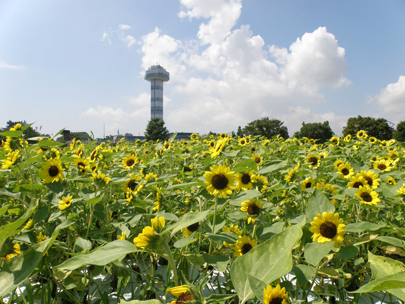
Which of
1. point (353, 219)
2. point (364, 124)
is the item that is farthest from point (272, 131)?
point (353, 219)

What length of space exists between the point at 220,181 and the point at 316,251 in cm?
45

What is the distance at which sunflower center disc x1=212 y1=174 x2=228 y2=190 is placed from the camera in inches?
40.1

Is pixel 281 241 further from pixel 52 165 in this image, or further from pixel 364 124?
pixel 364 124

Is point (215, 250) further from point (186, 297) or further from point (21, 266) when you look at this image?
point (21, 266)

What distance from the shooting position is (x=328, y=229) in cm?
77

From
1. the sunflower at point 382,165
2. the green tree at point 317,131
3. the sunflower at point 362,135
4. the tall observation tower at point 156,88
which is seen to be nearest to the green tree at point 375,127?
the green tree at point 317,131

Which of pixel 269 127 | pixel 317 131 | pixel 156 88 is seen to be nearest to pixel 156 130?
pixel 269 127

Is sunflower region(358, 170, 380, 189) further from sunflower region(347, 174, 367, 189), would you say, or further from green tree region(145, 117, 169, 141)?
green tree region(145, 117, 169, 141)

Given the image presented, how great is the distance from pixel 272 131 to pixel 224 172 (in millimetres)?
32612

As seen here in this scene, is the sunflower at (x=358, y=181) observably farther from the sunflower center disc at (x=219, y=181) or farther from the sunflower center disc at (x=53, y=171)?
the sunflower center disc at (x=53, y=171)

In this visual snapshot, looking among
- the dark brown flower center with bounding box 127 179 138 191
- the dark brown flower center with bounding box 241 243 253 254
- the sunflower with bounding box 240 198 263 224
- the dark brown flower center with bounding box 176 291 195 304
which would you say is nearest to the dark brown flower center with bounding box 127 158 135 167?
the dark brown flower center with bounding box 127 179 138 191

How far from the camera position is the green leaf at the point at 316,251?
641mm

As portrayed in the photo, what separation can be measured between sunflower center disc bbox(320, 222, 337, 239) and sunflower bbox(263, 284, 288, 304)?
1.09ft

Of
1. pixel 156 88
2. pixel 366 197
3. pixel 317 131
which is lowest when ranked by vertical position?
pixel 366 197
